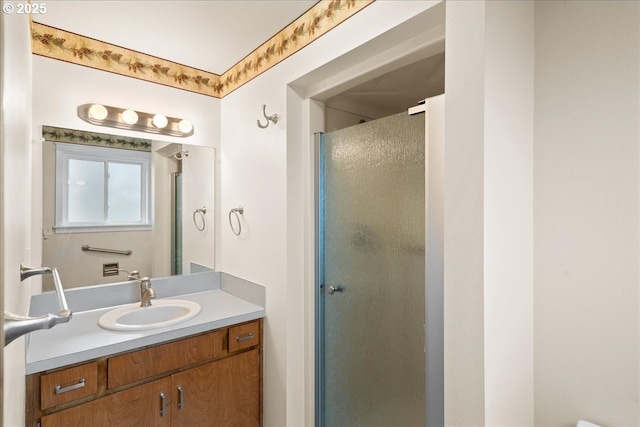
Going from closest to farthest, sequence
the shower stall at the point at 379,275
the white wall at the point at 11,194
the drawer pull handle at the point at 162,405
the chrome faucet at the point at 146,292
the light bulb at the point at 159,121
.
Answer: the white wall at the point at 11,194 → the shower stall at the point at 379,275 → the drawer pull handle at the point at 162,405 → the chrome faucet at the point at 146,292 → the light bulb at the point at 159,121

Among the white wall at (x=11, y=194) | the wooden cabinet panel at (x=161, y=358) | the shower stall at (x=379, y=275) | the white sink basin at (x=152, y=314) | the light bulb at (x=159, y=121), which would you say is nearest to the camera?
the white wall at (x=11, y=194)

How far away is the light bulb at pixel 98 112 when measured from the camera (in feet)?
5.88

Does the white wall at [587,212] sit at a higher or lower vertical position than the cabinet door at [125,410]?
higher

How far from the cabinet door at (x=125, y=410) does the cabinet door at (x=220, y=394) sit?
2.2 inches

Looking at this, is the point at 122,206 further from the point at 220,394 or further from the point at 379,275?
the point at 379,275

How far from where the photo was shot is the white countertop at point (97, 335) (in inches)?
50.3

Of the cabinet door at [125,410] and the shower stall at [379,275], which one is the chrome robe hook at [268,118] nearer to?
the shower stall at [379,275]

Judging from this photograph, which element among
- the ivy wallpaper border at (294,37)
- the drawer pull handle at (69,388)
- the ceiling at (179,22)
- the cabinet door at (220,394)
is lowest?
the cabinet door at (220,394)

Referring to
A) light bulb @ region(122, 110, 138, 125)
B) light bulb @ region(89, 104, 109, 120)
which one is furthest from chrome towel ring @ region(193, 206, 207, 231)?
light bulb @ region(89, 104, 109, 120)

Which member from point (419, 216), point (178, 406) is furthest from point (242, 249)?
point (419, 216)

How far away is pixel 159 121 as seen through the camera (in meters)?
2.01

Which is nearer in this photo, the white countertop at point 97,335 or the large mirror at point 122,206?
the white countertop at point 97,335

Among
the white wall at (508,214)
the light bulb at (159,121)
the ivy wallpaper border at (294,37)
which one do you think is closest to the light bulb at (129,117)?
the light bulb at (159,121)

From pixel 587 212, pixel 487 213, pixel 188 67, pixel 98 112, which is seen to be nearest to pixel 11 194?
pixel 487 213
